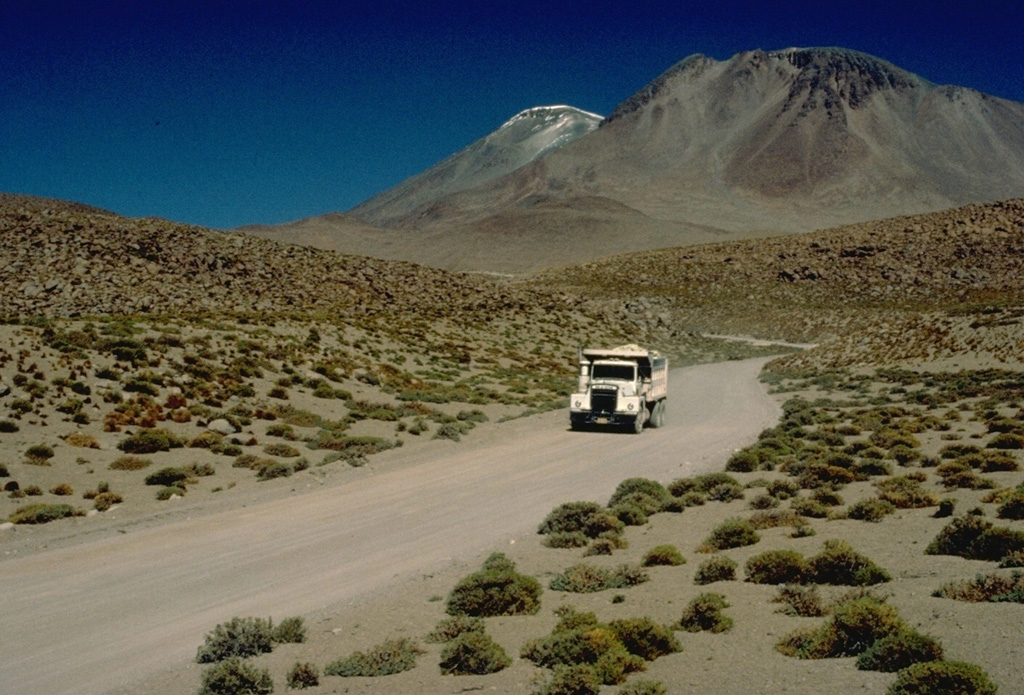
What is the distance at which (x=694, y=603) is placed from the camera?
9859 millimetres

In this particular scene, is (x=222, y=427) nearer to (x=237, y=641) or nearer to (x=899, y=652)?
(x=237, y=641)

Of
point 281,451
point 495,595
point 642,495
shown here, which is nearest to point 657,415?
point 281,451

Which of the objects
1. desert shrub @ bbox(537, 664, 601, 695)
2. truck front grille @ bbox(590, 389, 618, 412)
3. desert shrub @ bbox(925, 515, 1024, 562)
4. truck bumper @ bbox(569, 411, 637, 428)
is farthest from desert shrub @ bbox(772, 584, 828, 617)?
truck front grille @ bbox(590, 389, 618, 412)

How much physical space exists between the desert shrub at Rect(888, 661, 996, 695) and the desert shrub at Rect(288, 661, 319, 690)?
17.0 ft

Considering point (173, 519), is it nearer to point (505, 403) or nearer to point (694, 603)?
point (694, 603)

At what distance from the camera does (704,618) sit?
9688mm

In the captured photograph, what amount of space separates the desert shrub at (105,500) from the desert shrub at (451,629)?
10725mm

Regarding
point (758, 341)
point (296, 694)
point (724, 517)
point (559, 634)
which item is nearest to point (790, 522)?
point (724, 517)

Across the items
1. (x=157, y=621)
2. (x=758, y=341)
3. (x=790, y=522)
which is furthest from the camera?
(x=758, y=341)


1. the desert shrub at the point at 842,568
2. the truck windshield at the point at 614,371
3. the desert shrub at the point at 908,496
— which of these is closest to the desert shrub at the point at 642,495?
the desert shrub at the point at 908,496

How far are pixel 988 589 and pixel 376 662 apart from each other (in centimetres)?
663

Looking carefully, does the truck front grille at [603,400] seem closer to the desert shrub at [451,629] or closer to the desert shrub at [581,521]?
the desert shrub at [581,521]

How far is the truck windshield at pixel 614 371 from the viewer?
3039 cm

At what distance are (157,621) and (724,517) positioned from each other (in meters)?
9.99
